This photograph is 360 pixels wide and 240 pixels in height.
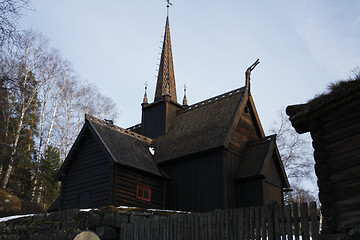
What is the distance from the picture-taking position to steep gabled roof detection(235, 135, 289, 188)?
69.9 ft

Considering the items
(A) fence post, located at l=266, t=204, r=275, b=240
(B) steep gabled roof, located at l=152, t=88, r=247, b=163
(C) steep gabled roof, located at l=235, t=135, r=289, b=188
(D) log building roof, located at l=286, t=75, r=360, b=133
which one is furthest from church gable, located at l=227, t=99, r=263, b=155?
(A) fence post, located at l=266, t=204, r=275, b=240

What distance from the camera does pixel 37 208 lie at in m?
28.5

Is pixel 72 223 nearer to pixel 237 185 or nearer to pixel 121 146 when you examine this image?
pixel 121 146

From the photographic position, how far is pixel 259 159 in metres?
21.9

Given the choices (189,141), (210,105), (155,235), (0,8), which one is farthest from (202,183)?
(0,8)

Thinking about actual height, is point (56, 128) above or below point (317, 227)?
above

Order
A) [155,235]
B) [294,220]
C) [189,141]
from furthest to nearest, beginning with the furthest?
1. [189,141]
2. [155,235]
3. [294,220]

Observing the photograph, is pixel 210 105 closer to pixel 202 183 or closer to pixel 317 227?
pixel 202 183

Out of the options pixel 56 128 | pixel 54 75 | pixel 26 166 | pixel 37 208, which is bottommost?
pixel 37 208

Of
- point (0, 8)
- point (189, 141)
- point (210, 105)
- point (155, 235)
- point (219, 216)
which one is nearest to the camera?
point (0, 8)

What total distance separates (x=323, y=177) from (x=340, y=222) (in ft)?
3.14

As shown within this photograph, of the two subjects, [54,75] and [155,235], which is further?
[54,75]

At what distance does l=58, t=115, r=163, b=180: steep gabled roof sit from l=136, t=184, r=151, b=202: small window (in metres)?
0.94

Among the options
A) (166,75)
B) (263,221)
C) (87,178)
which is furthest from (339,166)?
(166,75)
